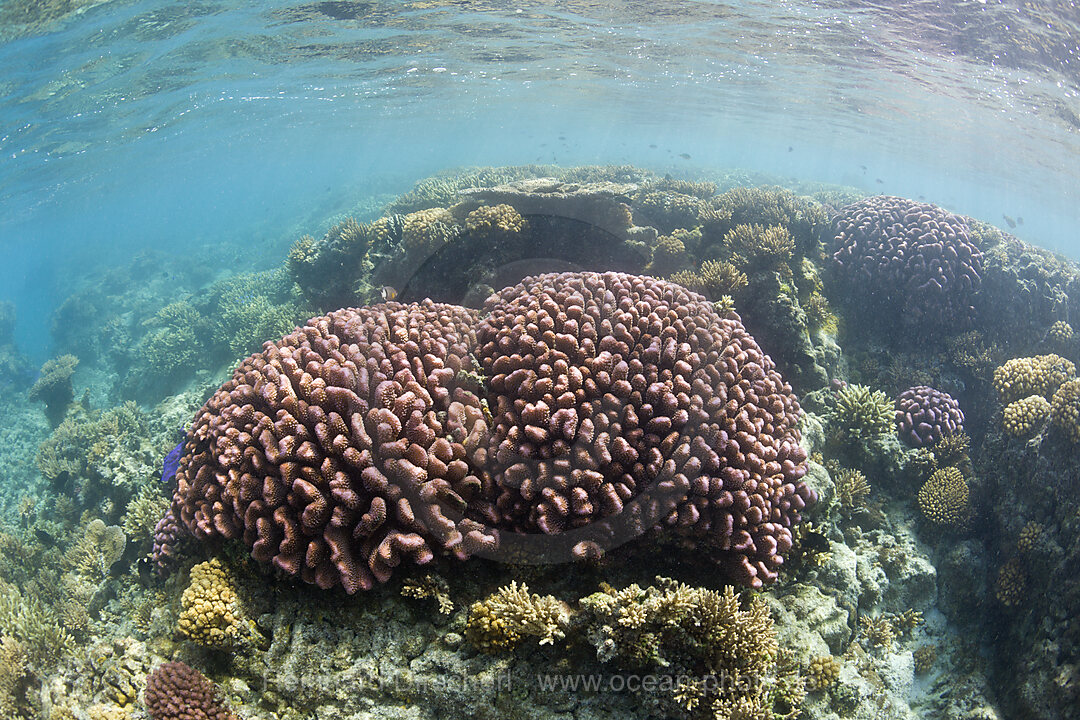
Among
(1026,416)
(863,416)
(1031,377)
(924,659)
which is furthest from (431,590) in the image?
(1031,377)

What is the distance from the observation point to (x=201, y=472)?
4316mm

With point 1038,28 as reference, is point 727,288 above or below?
below

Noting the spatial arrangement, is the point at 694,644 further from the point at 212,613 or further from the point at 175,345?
the point at 175,345

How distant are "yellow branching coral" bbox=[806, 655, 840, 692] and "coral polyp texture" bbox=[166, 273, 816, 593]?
90 cm

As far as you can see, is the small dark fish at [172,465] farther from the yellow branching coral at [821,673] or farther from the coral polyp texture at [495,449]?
the yellow branching coral at [821,673]

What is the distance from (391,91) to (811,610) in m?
40.2

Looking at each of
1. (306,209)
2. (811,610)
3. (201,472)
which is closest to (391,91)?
(306,209)

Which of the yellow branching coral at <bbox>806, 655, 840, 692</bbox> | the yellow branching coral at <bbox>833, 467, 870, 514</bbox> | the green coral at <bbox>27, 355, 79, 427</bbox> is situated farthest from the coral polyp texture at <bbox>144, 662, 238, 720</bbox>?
the green coral at <bbox>27, 355, 79, 427</bbox>

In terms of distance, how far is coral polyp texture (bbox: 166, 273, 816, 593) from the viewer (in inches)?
144

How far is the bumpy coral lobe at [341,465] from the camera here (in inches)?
142

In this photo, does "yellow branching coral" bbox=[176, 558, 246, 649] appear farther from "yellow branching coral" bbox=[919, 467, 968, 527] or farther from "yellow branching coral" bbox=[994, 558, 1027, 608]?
"yellow branching coral" bbox=[919, 467, 968, 527]

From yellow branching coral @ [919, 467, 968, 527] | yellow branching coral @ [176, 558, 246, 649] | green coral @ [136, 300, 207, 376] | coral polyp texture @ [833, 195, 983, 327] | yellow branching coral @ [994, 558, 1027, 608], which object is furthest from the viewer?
green coral @ [136, 300, 207, 376]

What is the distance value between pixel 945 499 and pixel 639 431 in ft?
17.7

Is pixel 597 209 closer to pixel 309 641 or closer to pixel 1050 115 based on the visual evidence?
pixel 309 641
